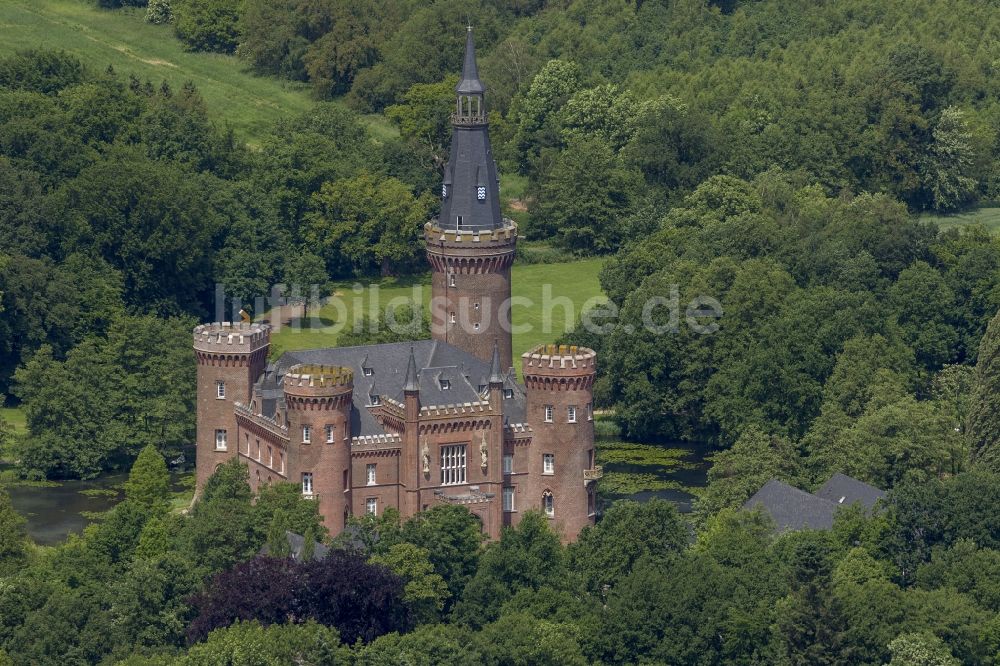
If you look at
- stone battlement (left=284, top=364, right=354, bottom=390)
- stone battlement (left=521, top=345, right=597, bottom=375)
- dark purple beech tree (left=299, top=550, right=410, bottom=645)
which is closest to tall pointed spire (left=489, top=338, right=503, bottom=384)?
stone battlement (left=521, top=345, right=597, bottom=375)

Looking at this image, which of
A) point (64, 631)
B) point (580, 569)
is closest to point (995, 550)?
point (580, 569)

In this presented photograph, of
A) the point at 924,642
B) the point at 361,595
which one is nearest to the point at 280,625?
the point at 361,595

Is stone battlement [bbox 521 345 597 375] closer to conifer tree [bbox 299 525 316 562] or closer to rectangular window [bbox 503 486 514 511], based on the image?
rectangular window [bbox 503 486 514 511]

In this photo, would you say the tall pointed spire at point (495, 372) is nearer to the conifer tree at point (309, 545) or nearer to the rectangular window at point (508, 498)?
the rectangular window at point (508, 498)

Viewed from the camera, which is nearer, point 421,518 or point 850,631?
point 850,631

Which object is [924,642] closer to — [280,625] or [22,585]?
[280,625]
